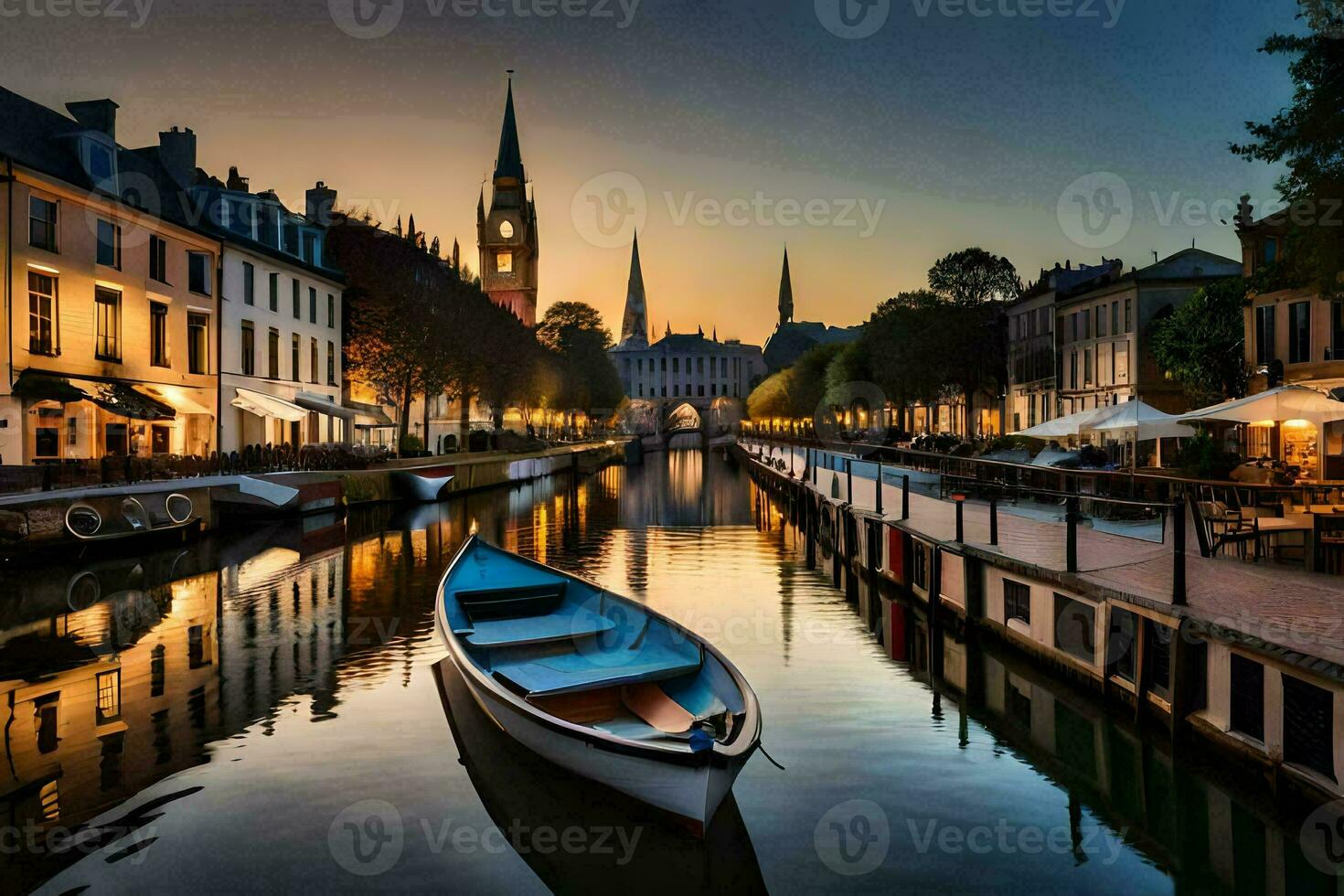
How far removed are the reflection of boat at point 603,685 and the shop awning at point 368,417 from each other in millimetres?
41489

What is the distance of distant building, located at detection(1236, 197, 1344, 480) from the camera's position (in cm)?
2836

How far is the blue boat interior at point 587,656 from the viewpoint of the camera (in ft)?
Answer: 31.5

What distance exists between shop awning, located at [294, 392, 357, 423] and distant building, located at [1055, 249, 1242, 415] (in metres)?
42.9

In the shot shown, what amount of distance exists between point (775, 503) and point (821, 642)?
32.5m

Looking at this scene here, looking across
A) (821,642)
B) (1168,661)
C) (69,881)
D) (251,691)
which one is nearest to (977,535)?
(821,642)

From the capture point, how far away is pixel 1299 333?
30.6 m

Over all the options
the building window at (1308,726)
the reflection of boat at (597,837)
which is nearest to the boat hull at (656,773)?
the reflection of boat at (597,837)

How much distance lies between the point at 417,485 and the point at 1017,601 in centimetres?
3442

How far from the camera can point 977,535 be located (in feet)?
59.3

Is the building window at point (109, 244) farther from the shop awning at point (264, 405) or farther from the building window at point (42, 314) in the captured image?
the shop awning at point (264, 405)

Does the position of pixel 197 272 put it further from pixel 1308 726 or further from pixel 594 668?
pixel 1308 726

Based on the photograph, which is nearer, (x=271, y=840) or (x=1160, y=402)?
(x=271, y=840)

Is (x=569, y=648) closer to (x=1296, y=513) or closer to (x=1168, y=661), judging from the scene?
(x=1168, y=661)

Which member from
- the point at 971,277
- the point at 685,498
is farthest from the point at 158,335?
the point at 971,277
